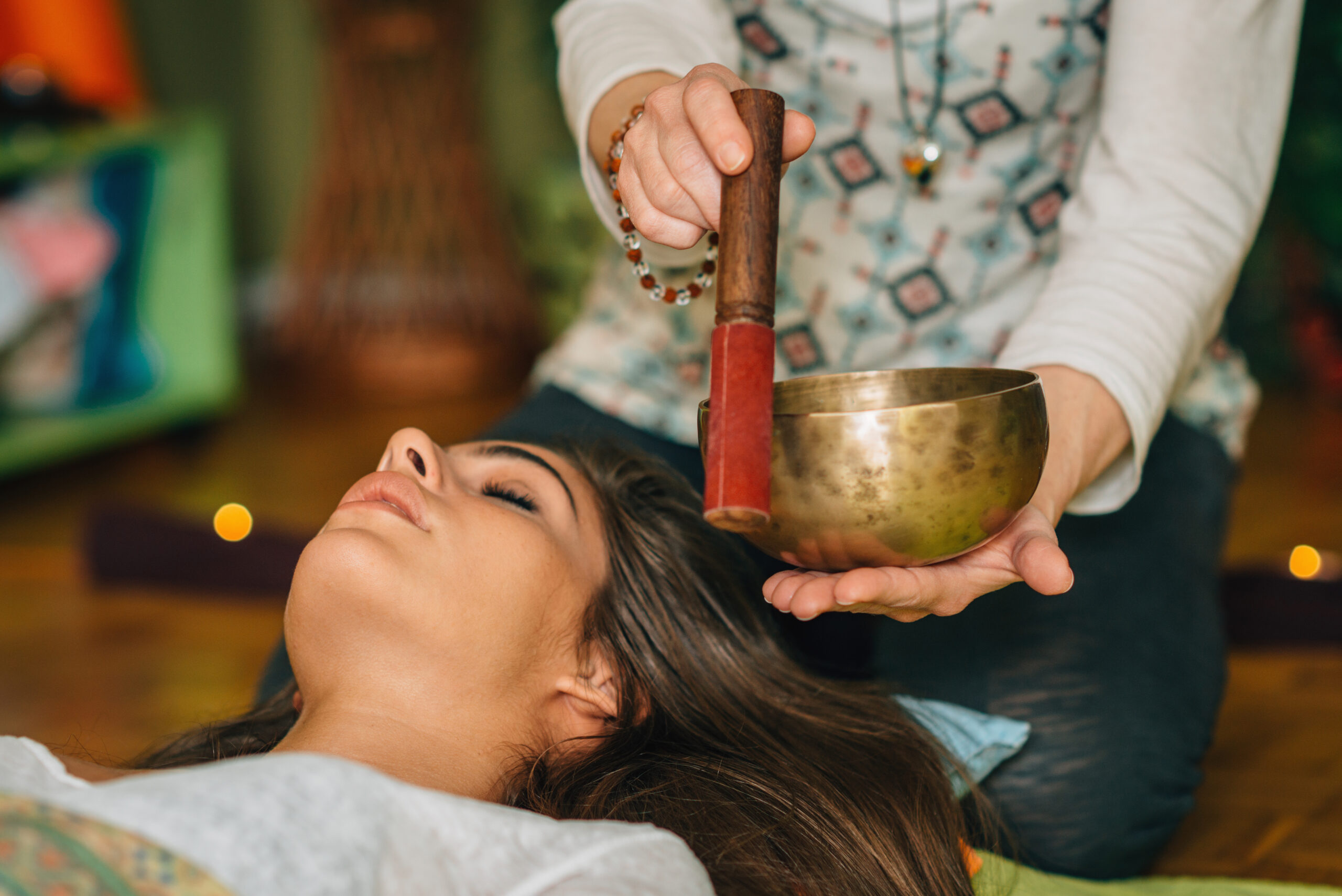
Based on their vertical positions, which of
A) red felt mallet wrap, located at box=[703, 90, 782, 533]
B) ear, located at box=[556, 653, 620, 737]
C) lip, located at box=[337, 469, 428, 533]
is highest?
red felt mallet wrap, located at box=[703, 90, 782, 533]

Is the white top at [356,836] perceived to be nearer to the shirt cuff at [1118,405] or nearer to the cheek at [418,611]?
the cheek at [418,611]

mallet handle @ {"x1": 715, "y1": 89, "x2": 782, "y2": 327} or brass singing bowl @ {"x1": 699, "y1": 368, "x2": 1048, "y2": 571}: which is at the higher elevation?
mallet handle @ {"x1": 715, "y1": 89, "x2": 782, "y2": 327}

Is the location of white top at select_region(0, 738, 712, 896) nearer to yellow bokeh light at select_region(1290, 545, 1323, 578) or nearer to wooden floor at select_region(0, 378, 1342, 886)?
wooden floor at select_region(0, 378, 1342, 886)

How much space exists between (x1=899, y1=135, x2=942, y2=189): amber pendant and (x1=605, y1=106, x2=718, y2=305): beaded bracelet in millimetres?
411

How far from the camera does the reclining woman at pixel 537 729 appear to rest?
666 millimetres

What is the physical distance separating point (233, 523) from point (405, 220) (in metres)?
1.80

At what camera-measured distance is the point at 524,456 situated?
3.60 ft

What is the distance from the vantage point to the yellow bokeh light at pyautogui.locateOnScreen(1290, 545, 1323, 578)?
191 cm

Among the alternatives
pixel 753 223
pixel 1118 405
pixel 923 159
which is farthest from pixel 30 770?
pixel 923 159

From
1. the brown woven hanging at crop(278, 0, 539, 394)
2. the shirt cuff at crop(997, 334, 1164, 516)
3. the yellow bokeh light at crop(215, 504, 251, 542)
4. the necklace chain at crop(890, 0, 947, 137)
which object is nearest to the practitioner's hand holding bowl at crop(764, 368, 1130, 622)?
the shirt cuff at crop(997, 334, 1164, 516)

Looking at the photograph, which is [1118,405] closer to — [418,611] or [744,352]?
[744,352]

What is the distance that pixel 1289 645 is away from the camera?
5.89 ft

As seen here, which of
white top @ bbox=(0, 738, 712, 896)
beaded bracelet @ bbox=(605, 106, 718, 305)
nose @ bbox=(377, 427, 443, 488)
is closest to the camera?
white top @ bbox=(0, 738, 712, 896)

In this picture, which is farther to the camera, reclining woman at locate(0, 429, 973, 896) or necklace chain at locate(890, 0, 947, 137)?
necklace chain at locate(890, 0, 947, 137)
